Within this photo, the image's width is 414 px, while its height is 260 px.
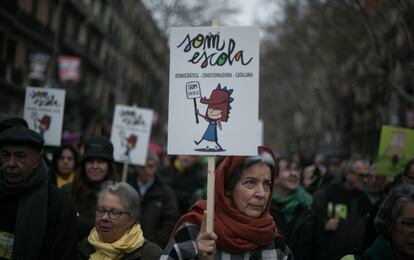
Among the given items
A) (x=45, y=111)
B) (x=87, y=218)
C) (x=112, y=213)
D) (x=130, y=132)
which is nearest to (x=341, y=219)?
(x=87, y=218)

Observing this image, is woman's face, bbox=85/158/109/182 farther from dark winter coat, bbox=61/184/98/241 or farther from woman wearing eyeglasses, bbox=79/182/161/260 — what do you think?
woman wearing eyeglasses, bbox=79/182/161/260

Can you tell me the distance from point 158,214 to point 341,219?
193cm

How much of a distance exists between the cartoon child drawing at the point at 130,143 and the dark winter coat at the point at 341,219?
9.34 feet

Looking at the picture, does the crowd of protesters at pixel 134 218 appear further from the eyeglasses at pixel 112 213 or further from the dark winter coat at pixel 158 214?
the dark winter coat at pixel 158 214

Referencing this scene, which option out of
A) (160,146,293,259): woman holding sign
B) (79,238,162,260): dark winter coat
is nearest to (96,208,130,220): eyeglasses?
(79,238,162,260): dark winter coat

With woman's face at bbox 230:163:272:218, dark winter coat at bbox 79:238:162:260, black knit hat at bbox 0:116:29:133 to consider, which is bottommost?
dark winter coat at bbox 79:238:162:260

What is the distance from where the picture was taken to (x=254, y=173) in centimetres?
342

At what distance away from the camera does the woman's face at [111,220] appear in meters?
3.85

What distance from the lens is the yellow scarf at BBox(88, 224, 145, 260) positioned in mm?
3785

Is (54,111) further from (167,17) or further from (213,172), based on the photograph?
(167,17)

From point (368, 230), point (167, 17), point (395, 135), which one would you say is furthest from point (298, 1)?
point (368, 230)

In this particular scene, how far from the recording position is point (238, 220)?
330cm

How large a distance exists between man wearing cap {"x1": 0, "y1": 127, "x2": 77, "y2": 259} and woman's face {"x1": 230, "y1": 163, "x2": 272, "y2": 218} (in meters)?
1.06

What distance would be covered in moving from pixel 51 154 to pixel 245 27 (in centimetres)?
416
